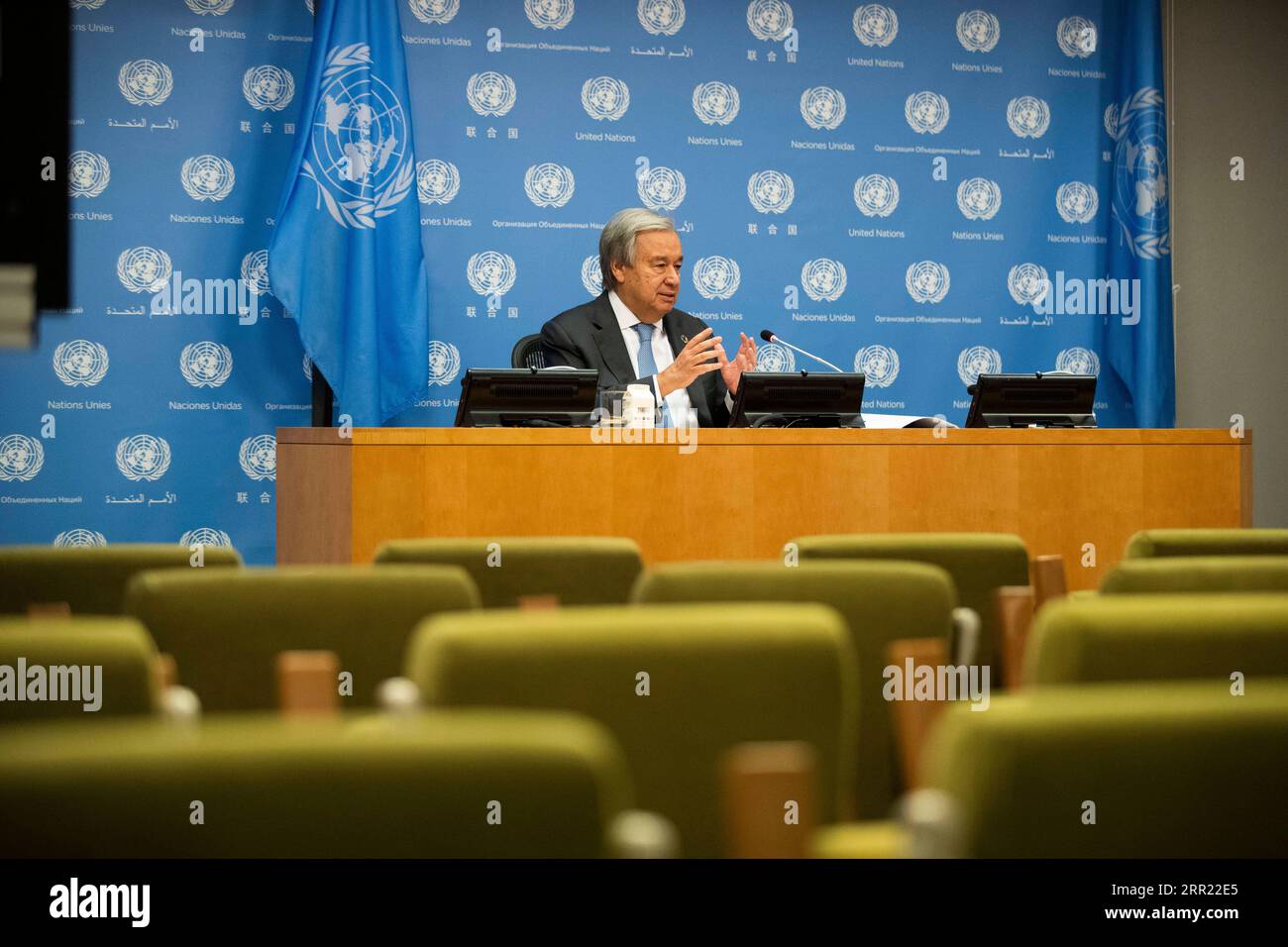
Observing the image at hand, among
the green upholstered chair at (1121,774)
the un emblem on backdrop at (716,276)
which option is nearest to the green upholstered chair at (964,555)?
the green upholstered chair at (1121,774)

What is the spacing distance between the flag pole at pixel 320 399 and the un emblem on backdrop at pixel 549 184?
4.40 ft

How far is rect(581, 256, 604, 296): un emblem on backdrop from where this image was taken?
613 cm

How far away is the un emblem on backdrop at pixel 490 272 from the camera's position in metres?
6.00

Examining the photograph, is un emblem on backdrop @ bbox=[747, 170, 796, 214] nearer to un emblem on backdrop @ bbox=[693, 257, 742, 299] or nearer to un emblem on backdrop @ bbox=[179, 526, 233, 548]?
un emblem on backdrop @ bbox=[693, 257, 742, 299]

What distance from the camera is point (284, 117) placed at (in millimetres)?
5711

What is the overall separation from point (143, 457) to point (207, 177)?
4.24 ft

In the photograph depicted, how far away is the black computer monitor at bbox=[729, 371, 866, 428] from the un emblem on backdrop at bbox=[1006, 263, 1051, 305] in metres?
2.64

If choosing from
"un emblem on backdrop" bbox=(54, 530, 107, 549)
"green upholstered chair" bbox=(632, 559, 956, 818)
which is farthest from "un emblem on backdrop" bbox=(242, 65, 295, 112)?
"green upholstered chair" bbox=(632, 559, 956, 818)

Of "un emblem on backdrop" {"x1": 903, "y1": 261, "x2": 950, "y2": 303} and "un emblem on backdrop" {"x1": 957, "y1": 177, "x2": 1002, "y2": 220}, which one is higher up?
"un emblem on backdrop" {"x1": 957, "y1": 177, "x2": 1002, "y2": 220}

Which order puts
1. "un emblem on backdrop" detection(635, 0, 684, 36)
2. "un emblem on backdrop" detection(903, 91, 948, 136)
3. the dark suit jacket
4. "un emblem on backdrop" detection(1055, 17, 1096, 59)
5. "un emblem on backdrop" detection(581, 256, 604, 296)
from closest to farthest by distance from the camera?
the dark suit jacket < "un emblem on backdrop" detection(581, 256, 604, 296) < "un emblem on backdrop" detection(635, 0, 684, 36) < "un emblem on backdrop" detection(903, 91, 948, 136) < "un emblem on backdrop" detection(1055, 17, 1096, 59)

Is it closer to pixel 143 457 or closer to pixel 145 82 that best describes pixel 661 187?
pixel 145 82

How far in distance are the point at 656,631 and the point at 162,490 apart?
16.3 feet
